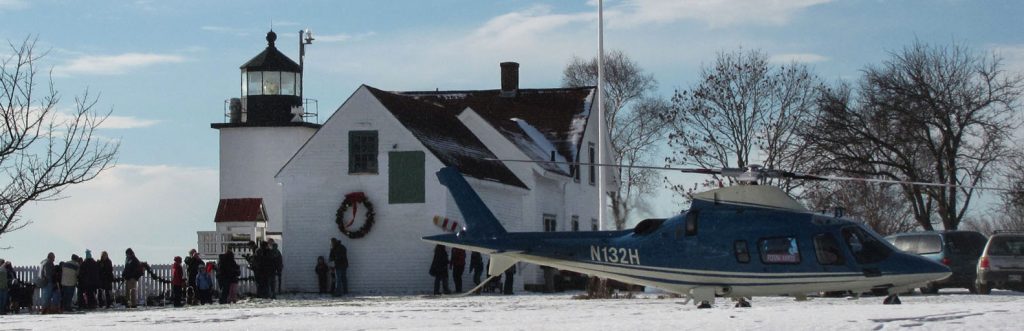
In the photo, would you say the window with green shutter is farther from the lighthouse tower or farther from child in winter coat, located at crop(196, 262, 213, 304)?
the lighthouse tower

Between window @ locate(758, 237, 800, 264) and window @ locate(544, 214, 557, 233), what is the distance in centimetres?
2390

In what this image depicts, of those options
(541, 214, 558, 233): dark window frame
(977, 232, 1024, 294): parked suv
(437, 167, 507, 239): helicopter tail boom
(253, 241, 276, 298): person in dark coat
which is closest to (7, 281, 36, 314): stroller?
(253, 241, 276, 298): person in dark coat

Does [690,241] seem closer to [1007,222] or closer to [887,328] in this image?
[887,328]

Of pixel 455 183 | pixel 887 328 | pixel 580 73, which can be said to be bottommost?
pixel 887 328

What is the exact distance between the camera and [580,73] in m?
68.4

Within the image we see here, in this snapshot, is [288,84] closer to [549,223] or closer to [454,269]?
[549,223]

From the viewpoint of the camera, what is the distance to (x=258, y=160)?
5438 cm

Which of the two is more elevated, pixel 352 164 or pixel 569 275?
pixel 352 164

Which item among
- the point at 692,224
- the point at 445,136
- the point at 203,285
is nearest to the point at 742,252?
the point at 692,224

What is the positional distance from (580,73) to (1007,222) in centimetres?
3644

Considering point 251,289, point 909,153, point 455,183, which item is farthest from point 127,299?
point 909,153

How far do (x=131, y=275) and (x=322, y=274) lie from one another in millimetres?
5714

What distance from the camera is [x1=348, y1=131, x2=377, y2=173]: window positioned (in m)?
39.9

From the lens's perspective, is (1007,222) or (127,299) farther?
(1007,222)
